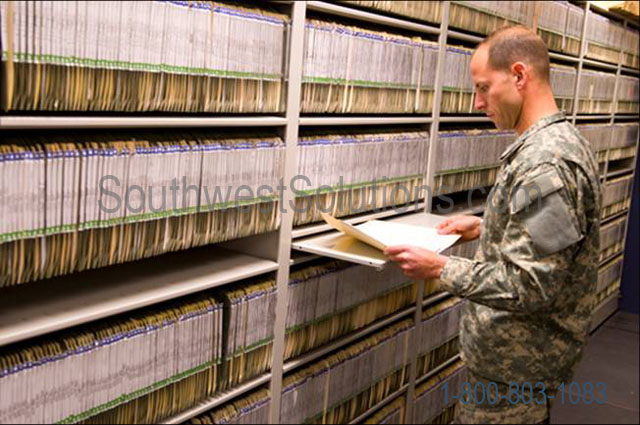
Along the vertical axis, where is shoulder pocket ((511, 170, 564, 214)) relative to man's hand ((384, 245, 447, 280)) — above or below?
above

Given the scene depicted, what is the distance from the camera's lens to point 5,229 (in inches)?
55.6

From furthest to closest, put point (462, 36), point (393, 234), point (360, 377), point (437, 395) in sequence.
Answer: point (437, 395), point (462, 36), point (360, 377), point (393, 234)

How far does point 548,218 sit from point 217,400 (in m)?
1.10

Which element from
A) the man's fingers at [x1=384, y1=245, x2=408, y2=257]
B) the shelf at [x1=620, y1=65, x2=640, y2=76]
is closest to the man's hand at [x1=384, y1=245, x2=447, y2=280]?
the man's fingers at [x1=384, y1=245, x2=408, y2=257]

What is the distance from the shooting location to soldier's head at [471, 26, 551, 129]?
6.39 feet

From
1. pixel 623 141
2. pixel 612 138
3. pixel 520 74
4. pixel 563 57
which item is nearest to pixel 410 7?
pixel 520 74

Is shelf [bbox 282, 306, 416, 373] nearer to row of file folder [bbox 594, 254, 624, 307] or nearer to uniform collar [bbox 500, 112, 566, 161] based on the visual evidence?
uniform collar [bbox 500, 112, 566, 161]

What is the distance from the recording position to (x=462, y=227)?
2391mm

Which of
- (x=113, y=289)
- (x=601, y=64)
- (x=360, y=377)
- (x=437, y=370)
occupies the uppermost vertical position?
(x=601, y=64)

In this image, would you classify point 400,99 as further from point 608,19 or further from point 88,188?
point 608,19

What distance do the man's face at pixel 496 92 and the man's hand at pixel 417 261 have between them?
48 cm

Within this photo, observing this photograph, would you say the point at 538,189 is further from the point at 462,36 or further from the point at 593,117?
the point at 593,117

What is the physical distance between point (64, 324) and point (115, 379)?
9.4 inches

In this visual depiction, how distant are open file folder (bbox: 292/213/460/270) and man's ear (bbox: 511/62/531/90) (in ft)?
1.83
